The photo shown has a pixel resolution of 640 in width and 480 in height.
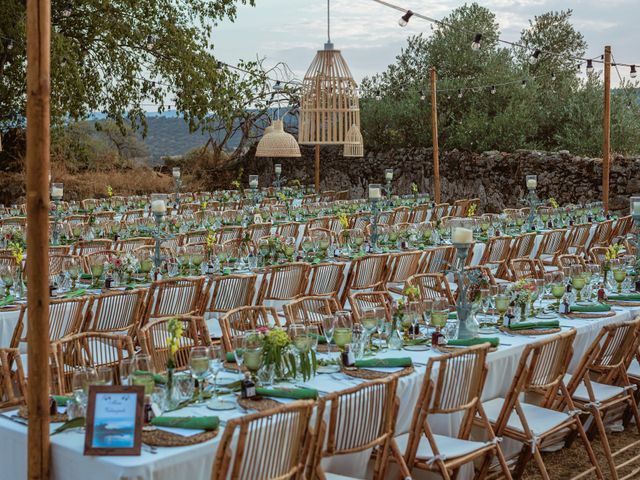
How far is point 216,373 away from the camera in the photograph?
4297mm

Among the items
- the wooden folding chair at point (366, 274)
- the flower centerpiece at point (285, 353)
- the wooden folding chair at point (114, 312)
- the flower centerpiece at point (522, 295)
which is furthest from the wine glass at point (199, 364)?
the wooden folding chair at point (366, 274)

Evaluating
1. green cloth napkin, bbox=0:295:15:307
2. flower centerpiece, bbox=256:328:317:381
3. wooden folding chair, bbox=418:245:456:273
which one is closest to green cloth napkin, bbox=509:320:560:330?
flower centerpiece, bbox=256:328:317:381

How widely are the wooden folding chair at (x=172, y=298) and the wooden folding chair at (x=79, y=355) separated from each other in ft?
2.28

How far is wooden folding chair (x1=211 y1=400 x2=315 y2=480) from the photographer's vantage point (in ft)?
11.2

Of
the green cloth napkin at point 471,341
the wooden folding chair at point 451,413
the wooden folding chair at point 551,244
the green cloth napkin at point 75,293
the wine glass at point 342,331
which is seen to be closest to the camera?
the wooden folding chair at point 451,413

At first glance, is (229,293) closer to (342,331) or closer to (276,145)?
(342,331)

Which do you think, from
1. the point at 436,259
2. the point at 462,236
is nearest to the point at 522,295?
the point at 462,236

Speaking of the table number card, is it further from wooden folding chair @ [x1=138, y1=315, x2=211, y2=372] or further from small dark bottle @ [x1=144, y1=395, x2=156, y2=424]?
wooden folding chair @ [x1=138, y1=315, x2=211, y2=372]

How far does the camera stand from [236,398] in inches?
165

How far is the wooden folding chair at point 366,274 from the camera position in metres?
8.49

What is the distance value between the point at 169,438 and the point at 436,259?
6.06 metres

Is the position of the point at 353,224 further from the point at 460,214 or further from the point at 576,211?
the point at 460,214

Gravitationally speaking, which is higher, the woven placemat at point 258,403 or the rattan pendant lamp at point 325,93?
the rattan pendant lamp at point 325,93

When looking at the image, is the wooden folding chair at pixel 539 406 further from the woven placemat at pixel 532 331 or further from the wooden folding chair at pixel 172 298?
the wooden folding chair at pixel 172 298
